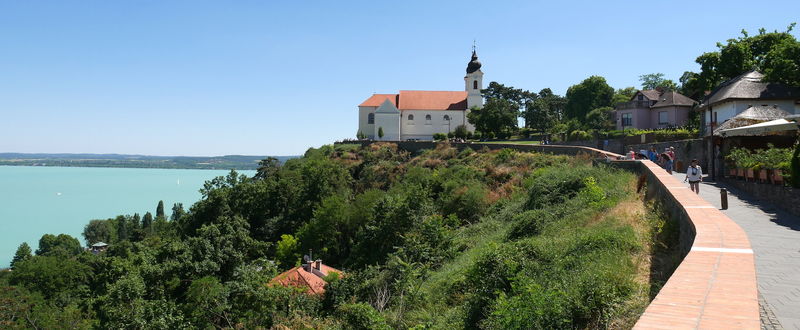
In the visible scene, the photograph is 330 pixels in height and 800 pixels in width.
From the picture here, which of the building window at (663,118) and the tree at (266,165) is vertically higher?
the building window at (663,118)

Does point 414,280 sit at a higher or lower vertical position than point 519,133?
lower

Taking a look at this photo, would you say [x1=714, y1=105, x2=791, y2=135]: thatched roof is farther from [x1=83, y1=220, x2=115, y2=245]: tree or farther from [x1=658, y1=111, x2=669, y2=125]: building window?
[x1=83, y1=220, x2=115, y2=245]: tree

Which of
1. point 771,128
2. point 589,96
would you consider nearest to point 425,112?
point 589,96

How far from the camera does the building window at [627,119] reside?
4622cm

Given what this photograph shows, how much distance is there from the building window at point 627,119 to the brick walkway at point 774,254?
34387 millimetres

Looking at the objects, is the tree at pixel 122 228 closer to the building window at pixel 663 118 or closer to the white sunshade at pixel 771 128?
the building window at pixel 663 118

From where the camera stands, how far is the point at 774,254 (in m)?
7.40

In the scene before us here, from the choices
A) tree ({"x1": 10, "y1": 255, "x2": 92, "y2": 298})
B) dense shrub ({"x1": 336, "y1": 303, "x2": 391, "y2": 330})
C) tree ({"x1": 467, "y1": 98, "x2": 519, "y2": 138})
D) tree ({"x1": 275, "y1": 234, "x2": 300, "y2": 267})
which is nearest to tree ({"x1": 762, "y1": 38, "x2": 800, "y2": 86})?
dense shrub ({"x1": 336, "y1": 303, "x2": 391, "y2": 330})

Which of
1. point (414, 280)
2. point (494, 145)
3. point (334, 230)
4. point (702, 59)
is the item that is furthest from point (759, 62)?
point (414, 280)

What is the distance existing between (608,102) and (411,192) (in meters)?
49.7

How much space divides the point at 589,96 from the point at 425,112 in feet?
69.9

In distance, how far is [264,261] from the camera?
71.6 feet

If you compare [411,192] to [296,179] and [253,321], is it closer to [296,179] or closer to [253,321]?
[253,321]

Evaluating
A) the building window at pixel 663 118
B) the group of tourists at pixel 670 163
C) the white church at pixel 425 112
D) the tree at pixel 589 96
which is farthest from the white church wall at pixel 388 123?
the group of tourists at pixel 670 163
